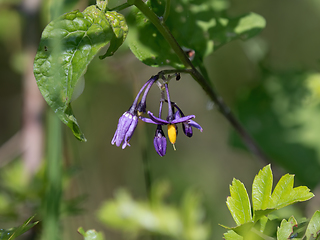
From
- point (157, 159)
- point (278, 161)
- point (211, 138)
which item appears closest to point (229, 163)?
point (211, 138)

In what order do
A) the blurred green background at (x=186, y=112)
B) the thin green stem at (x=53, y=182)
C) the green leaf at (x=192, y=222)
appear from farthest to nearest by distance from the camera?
1. the blurred green background at (x=186, y=112)
2. the green leaf at (x=192, y=222)
3. the thin green stem at (x=53, y=182)

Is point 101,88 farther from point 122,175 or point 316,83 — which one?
point 316,83

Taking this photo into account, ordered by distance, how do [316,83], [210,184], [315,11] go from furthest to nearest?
[210,184], [315,11], [316,83]

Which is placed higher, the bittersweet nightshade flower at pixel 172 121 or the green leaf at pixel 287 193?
the bittersweet nightshade flower at pixel 172 121

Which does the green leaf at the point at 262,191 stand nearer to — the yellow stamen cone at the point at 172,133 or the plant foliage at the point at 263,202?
the plant foliage at the point at 263,202

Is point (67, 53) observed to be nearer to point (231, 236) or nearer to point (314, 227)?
point (231, 236)

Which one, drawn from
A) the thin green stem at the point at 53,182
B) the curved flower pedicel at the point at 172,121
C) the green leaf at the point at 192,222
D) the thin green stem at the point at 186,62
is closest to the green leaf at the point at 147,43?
the thin green stem at the point at 186,62
